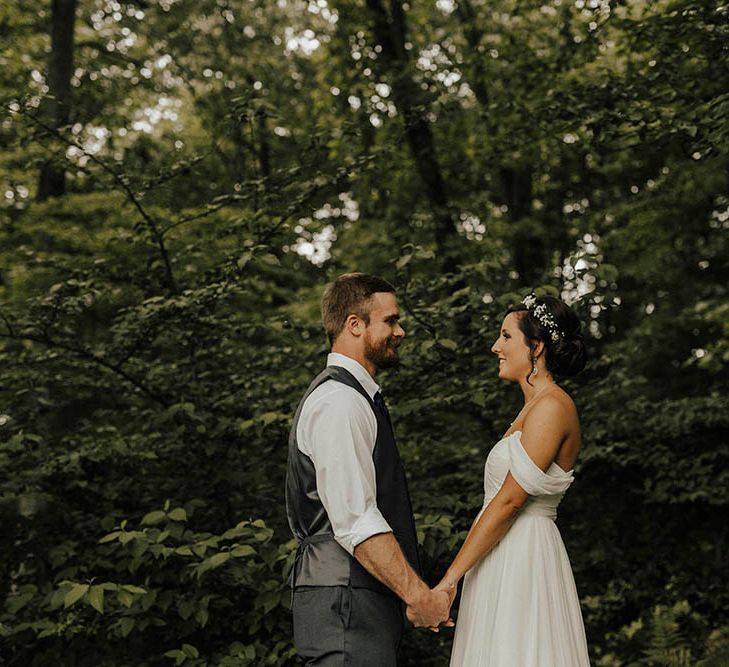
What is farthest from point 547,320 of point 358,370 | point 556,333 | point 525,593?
point 525,593

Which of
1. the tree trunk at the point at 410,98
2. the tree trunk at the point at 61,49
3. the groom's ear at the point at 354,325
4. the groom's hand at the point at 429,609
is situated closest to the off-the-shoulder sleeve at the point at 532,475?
the groom's hand at the point at 429,609

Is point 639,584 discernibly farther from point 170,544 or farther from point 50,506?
point 50,506

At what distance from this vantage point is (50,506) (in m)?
4.52

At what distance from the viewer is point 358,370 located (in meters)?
2.98

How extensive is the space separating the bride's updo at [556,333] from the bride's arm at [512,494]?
0.29 m

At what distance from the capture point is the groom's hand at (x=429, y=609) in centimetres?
275

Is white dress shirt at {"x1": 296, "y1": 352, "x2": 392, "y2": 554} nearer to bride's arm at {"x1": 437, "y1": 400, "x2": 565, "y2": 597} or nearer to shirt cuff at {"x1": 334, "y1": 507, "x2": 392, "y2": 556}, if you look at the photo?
shirt cuff at {"x1": 334, "y1": 507, "x2": 392, "y2": 556}

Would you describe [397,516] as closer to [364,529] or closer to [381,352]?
[364,529]

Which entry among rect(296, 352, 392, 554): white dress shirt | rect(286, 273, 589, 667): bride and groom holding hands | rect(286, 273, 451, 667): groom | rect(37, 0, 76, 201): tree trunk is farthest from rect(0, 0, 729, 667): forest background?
rect(296, 352, 392, 554): white dress shirt

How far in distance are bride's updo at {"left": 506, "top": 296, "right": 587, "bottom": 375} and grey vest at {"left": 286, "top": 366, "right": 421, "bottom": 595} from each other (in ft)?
2.89

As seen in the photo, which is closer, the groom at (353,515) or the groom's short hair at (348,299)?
the groom at (353,515)

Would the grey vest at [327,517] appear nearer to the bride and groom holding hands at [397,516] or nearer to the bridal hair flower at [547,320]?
the bride and groom holding hands at [397,516]

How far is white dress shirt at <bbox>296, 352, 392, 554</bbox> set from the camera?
2.66 m

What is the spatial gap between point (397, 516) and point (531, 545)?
71 centimetres
